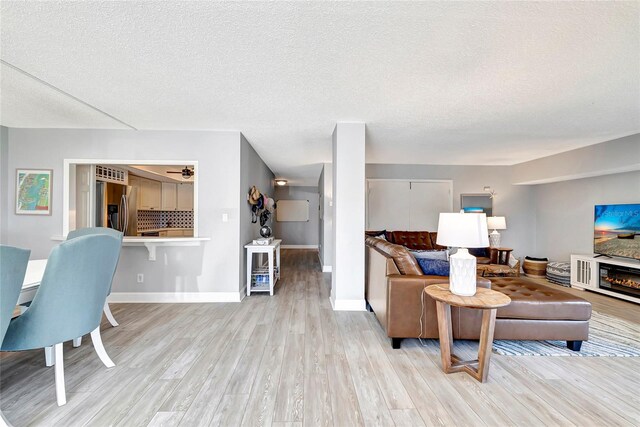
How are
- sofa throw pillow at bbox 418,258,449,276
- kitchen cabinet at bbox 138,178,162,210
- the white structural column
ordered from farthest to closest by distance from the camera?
kitchen cabinet at bbox 138,178,162,210 < the white structural column < sofa throw pillow at bbox 418,258,449,276

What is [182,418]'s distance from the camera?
1.56m

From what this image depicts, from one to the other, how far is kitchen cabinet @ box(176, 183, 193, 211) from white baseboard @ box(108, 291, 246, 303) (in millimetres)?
3382

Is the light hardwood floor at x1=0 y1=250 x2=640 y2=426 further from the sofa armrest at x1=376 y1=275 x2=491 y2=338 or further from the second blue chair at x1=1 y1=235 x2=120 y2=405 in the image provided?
the second blue chair at x1=1 y1=235 x2=120 y2=405

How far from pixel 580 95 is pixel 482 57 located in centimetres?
141

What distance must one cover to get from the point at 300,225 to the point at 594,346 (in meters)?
7.61

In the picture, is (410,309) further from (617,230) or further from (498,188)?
(498,188)

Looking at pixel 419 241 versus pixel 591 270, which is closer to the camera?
pixel 591 270

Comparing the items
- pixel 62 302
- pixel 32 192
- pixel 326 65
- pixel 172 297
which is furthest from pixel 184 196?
pixel 326 65

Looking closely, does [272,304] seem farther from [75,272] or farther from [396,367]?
[75,272]

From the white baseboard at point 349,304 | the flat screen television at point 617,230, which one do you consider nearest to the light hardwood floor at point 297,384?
the white baseboard at point 349,304

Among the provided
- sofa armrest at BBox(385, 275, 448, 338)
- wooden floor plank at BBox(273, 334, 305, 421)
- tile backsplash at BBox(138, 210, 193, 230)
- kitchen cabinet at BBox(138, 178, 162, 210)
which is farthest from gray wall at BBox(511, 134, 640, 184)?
kitchen cabinet at BBox(138, 178, 162, 210)

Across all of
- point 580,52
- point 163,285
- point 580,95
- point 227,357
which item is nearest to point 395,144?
point 580,95

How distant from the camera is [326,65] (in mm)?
2035

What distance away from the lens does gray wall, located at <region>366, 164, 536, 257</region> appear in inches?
233
